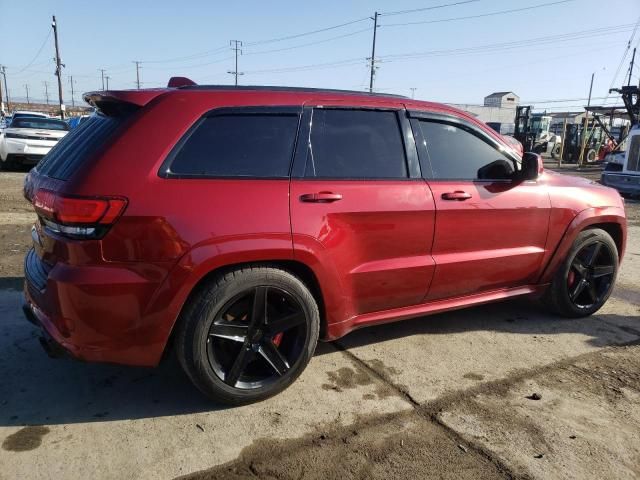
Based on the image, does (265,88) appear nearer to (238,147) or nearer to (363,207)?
(238,147)

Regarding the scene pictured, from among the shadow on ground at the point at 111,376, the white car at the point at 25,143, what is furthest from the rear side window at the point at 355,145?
the white car at the point at 25,143

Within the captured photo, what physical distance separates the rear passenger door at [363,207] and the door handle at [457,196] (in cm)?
14

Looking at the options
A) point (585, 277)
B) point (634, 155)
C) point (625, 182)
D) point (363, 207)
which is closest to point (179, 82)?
point (363, 207)

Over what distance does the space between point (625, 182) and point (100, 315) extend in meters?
15.4

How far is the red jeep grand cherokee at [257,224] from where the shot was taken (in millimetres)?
2531

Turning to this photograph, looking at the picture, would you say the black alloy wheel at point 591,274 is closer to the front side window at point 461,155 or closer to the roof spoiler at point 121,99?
the front side window at point 461,155

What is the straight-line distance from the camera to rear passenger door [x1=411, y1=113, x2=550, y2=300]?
11.5ft

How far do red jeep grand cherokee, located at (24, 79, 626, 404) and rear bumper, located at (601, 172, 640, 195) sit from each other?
40.9 ft

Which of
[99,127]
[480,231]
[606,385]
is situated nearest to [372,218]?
[480,231]

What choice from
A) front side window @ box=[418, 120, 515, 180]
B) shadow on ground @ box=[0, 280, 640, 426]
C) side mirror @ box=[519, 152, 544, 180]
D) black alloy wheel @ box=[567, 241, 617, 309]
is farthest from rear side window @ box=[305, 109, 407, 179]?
black alloy wheel @ box=[567, 241, 617, 309]

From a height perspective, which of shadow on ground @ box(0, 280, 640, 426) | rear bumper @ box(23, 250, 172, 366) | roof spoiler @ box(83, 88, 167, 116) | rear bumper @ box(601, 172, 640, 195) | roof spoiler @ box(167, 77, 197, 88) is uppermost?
roof spoiler @ box(167, 77, 197, 88)

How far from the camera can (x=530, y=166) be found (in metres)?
3.77

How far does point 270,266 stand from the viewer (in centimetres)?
288

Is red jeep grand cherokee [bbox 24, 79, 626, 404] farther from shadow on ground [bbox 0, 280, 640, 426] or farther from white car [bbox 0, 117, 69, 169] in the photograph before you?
white car [bbox 0, 117, 69, 169]
